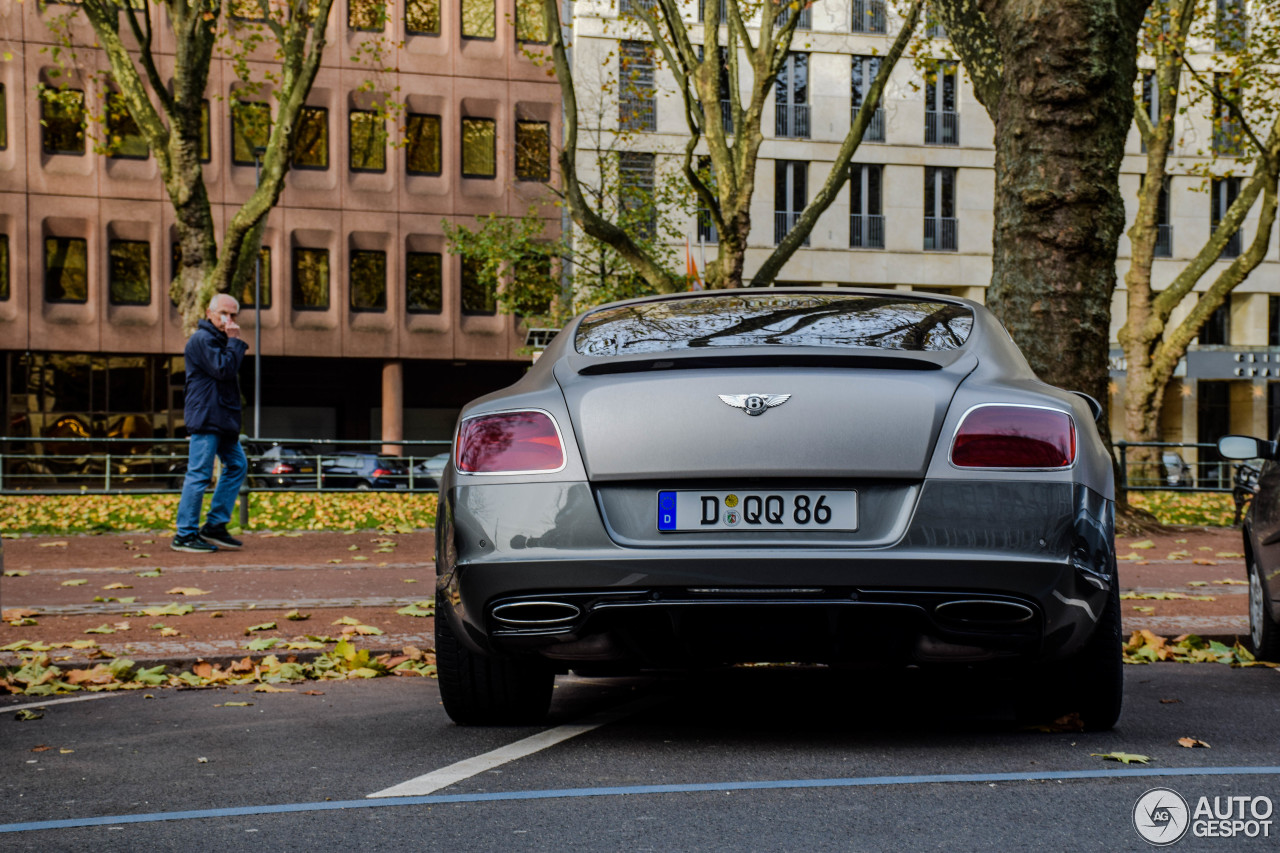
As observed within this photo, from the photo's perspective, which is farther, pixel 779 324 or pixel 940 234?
pixel 940 234

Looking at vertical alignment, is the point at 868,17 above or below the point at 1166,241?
above

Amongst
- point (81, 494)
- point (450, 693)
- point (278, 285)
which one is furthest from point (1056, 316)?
point (278, 285)

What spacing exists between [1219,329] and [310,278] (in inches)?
1104

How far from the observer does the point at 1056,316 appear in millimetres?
12352

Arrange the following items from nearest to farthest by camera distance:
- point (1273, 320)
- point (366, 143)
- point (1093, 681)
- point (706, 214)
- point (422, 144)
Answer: point (1093, 681) < point (706, 214) < point (366, 143) < point (422, 144) < point (1273, 320)

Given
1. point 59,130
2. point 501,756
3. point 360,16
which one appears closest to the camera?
point 501,756

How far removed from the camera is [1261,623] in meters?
6.93

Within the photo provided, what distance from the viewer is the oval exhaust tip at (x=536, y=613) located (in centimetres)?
451

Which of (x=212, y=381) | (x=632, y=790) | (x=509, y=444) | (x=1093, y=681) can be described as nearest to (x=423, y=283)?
(x=212, y=381)

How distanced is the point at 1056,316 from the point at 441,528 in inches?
333

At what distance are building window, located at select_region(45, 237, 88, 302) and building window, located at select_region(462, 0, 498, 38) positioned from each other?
11784 mm

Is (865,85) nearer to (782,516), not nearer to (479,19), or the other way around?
(479,19)

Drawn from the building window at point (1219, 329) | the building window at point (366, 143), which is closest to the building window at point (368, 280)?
the building window at point (366, 143)

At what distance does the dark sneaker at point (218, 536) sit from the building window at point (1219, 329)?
41711 millimetres
